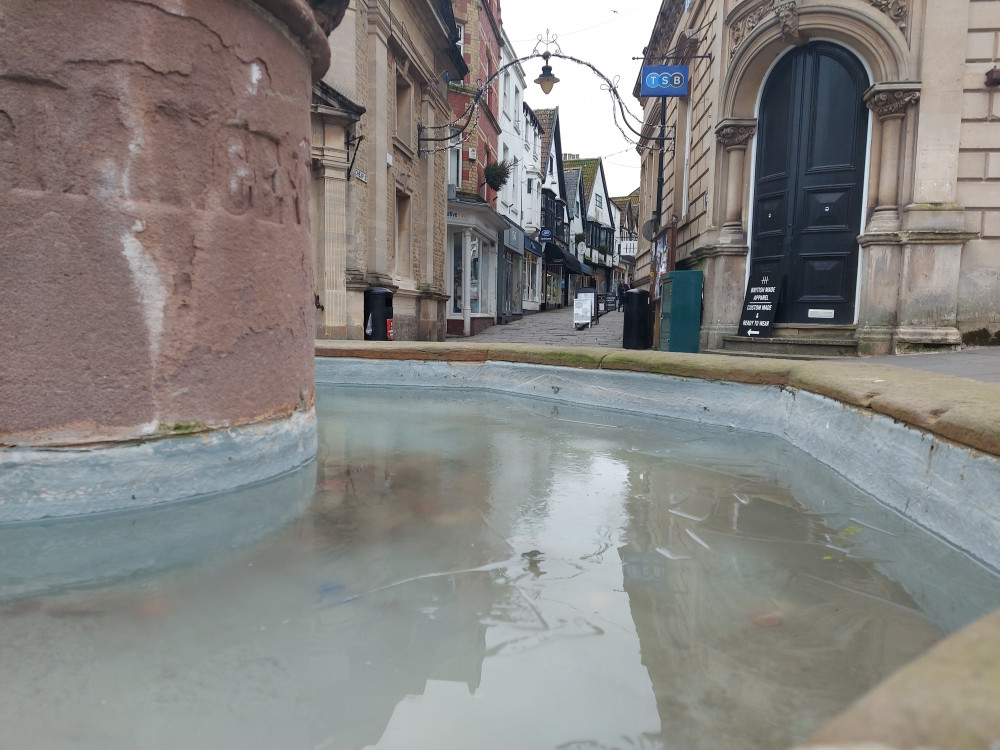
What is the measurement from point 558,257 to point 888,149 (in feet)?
91.4

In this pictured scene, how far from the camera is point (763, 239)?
9977 mm

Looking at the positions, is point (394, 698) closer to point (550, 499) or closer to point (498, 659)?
point (498, 659)

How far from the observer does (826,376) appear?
3.77 meters

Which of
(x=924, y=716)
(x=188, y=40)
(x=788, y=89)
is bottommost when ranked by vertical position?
(x=924, y=716)

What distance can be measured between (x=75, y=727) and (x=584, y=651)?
1.04 meters

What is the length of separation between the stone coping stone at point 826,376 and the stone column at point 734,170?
5514mm

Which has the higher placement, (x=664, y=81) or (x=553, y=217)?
(x=553, y=217)

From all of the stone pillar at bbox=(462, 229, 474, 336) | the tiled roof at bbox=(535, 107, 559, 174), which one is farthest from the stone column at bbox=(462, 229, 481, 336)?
the tiled roof at bbox=(535, 107, 559, 174)

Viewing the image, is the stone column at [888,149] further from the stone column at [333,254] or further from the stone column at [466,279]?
the stone column at [466,279]

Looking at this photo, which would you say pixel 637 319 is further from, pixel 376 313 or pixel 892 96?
pixel 892 96

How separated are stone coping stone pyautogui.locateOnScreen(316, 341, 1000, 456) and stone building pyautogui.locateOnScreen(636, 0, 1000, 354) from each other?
4375 mm

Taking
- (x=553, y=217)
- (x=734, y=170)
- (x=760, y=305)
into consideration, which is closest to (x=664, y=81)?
(x=734, y=170)

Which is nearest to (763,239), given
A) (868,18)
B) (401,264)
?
(868,18)

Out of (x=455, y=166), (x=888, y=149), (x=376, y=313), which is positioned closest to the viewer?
(x=888, y=149)
